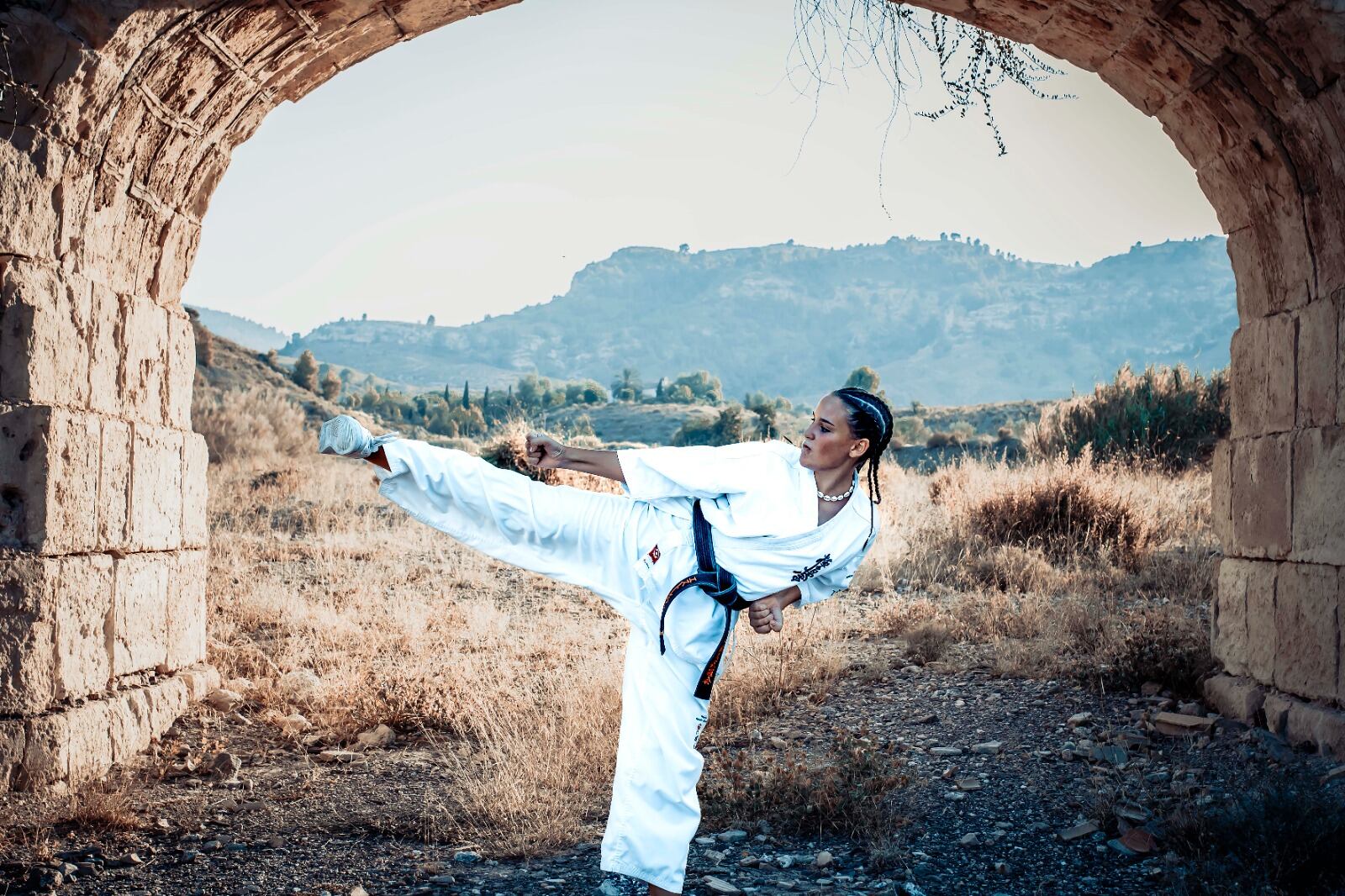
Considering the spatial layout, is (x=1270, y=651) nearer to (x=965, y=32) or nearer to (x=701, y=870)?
(x=701, y=870)

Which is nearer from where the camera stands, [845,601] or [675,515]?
[675,515]

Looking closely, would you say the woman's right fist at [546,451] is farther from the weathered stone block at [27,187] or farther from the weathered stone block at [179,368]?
the weathered stone block at [179,368]

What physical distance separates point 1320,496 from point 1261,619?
0.81 metres

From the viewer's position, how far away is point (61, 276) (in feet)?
14.4

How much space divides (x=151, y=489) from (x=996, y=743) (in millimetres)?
4548

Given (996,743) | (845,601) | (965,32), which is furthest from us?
(845,601)

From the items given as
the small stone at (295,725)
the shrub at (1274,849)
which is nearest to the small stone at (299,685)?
the small stone at (295,725)

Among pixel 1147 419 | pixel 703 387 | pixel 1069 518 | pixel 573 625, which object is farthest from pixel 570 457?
pixel 703 387

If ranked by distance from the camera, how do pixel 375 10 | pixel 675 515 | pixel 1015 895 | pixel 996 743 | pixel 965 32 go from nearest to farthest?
pixel 675 515 → pixel 1015 895 → pixel 375 10 → pixel 996 743 → pixel 965 32

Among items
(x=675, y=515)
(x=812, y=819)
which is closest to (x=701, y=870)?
(x=812, y=819)

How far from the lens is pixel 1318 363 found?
15.5ft

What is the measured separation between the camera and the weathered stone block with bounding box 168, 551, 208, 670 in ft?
17.7

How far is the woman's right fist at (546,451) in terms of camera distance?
11.6ft

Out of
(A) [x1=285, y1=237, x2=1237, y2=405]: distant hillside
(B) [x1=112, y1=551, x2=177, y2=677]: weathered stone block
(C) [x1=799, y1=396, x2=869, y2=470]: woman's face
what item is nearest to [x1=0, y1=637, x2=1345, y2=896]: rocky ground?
(B) [x1=112, y1=551, x2=177, y2=677]: weathered stone block
